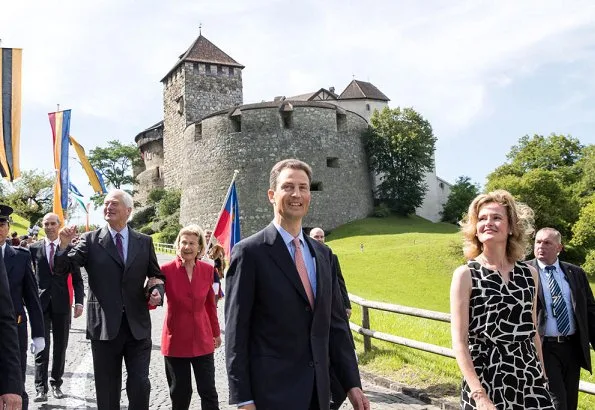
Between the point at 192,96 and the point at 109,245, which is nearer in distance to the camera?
the point at 109,245

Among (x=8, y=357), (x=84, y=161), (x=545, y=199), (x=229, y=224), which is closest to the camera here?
(x=8, y=357)

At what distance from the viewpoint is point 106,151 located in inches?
2655

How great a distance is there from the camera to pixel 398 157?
152 ft

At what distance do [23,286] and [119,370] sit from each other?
106cm

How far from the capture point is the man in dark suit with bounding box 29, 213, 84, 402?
6285 millimetres

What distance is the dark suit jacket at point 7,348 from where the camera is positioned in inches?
114

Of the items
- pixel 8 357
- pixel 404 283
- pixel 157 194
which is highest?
pixel 157 194

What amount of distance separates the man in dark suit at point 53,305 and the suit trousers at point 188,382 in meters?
1.85

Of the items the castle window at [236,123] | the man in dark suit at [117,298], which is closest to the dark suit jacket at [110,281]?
the man in dark suit at [117,298]

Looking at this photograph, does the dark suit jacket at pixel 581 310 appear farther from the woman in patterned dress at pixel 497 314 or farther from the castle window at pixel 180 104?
the castle window at pixel 180 104

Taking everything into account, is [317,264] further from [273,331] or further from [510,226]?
[510,226]

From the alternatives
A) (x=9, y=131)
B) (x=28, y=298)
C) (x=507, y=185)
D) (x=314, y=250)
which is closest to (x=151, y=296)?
(x=28, y=298)

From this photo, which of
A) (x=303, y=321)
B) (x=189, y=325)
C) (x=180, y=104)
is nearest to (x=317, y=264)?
(x=303, y=321)

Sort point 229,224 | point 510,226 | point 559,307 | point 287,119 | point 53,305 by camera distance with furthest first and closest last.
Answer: point 287,119, point 229,224, point 53,305, point 559,307, point 510,226
